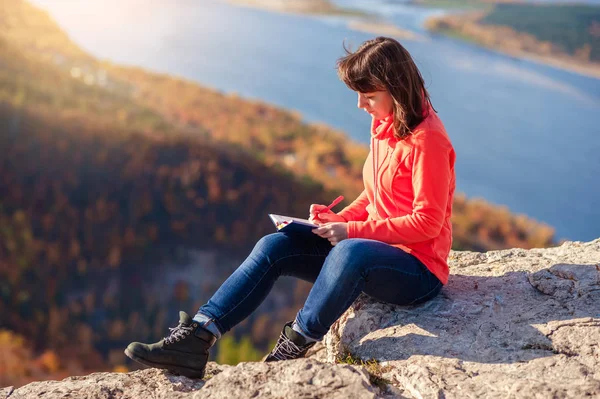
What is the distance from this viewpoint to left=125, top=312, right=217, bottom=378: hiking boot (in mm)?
2123

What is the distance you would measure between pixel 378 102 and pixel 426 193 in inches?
15.5

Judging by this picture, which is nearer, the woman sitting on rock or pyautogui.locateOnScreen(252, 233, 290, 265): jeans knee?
the woman sitting on rock

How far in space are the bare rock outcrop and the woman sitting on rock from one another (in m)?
0.14

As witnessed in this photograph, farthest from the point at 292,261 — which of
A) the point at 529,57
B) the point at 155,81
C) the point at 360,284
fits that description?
the point at 155,81

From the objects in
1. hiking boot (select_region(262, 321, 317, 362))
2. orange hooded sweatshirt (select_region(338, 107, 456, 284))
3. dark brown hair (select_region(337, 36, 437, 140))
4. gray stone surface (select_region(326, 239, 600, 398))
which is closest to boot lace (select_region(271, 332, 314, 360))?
hiking boot (select_region(262, 321, 317, 362))

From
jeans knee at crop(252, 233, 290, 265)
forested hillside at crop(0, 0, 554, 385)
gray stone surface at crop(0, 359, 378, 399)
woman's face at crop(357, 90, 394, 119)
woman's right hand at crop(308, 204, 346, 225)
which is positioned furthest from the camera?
forested hillside at crop(0, 0, 554, 385)

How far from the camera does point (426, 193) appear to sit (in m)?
2.01

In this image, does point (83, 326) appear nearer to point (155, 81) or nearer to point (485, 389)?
point (485, 389)

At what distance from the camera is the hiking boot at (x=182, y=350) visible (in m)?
2.12

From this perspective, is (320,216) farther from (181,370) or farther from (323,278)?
(181,370)

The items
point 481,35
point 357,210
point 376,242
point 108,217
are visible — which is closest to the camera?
A: point 376,242

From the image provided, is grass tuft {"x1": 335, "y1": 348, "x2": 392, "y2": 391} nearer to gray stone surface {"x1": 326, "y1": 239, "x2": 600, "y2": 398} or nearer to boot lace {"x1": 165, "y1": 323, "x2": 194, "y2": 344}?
gray stone surface {"x1": 326, "y1": 239, "x2": 600, "y2": 398}

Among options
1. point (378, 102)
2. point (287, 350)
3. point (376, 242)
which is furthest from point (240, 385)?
point (378, 102)

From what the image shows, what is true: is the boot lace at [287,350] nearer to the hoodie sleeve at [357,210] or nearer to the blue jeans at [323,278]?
the blue jeans at [323,278]
